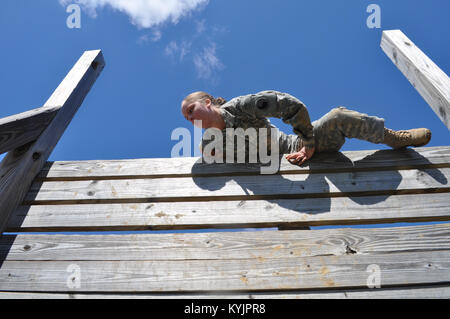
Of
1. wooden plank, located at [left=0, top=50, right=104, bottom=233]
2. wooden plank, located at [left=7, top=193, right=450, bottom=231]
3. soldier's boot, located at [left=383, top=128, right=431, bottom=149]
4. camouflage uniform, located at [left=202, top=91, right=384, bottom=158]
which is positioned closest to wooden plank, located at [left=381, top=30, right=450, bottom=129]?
soldier's boot, located at [left=383, top=128, right=431, bottom=149]

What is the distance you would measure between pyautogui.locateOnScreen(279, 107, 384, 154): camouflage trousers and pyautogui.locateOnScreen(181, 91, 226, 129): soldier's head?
612mm

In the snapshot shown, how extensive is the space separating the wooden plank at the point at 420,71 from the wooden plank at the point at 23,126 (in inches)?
88.6

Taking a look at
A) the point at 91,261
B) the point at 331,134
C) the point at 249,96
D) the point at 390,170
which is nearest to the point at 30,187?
the point at 91,261

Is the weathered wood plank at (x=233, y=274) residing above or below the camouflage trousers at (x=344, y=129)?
below

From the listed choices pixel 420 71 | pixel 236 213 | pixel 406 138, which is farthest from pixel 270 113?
pixel 420 71

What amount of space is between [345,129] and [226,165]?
727mm

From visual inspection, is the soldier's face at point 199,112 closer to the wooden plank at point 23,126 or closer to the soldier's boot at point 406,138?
the wooden plank at point 23,126

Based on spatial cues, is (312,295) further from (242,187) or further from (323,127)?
(323,127)

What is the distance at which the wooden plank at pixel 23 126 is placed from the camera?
1.43 m

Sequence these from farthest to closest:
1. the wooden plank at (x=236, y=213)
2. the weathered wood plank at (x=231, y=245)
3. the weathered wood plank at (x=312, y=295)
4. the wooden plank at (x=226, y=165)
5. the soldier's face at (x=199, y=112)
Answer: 1. the soldier's face at (x=199, y=112)
2. the wooden plank at (x=226, y=165)
3. the wooden plank at (x=236, y=213)
4. the weathered wood plank at (x=231, y=245)
5. the weathered wood plank at (x=312, y=295)

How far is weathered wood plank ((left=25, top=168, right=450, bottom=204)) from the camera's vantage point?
60.3 inches

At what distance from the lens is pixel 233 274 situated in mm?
1216

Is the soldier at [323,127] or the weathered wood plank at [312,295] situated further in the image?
the soldier at [323,127]

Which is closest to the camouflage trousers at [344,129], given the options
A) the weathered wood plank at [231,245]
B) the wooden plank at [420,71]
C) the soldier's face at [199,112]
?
the wooden plank at [420,71]
